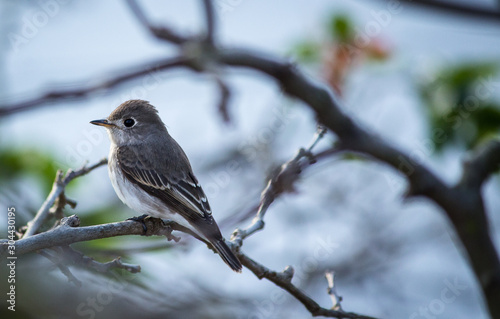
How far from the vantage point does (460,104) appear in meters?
4.37

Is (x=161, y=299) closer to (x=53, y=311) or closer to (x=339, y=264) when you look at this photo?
(x=53, y=311)

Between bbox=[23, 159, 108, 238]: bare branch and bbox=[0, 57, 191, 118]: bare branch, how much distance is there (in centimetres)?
62

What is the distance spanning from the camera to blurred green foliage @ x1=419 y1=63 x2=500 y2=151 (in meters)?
4.39

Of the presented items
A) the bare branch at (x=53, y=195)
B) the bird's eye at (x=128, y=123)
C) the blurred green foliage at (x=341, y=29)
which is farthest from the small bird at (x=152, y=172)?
the blurred green foliage at (x=341, y=29)

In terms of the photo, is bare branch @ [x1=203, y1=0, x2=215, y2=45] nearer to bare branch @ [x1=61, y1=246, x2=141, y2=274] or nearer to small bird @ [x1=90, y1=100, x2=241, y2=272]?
small bird @ [x1=90, y1=100, x2=241, y2=272]

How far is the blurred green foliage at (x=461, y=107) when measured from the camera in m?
4.39

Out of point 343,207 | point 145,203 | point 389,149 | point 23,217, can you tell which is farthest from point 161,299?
point 343,207

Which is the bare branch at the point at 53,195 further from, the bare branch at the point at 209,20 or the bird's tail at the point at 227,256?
the bare branch at the point at 209,20

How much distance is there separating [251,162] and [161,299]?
3.75m

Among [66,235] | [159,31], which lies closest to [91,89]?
[159,31]

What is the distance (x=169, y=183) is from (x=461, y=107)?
222 cm

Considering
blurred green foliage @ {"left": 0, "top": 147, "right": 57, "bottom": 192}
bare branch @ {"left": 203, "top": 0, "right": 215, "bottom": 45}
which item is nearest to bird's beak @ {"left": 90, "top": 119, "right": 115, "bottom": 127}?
blurred green foliage @ {"left": 0, "top": 147, "right": 57, "bottom": 192}

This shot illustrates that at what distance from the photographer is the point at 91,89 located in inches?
154

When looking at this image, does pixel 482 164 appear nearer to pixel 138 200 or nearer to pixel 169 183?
pixel 169 183
